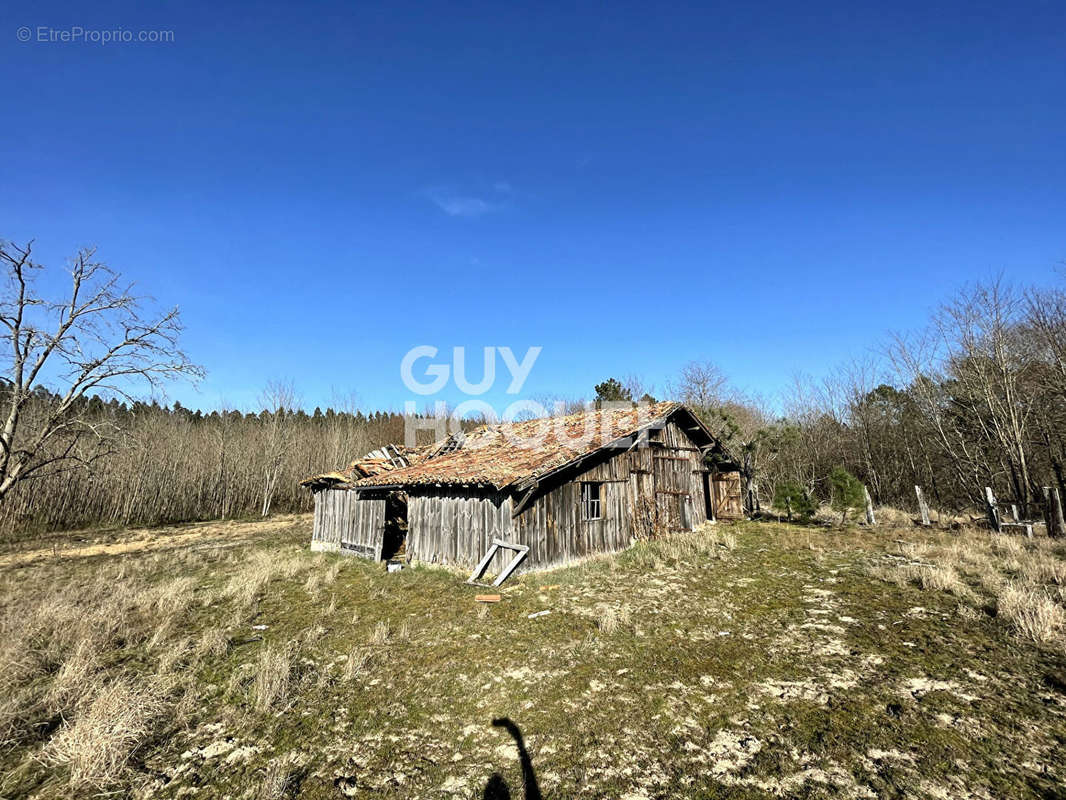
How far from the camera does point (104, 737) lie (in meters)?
5.77

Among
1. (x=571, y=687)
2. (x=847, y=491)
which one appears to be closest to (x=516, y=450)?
(x=571, y=687)

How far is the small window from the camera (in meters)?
15.6

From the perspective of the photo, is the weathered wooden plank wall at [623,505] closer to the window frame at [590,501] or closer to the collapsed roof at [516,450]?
the window frame at [590,501]

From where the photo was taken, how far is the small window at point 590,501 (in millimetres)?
15625

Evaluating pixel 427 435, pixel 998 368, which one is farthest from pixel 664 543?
pixel 427 435

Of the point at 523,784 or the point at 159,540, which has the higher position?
the point at 159,540

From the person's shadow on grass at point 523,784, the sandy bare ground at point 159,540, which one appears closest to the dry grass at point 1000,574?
the person's shadow on grass at point 523,784

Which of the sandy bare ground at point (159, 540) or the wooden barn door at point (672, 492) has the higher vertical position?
the wooden barn door at point (672, 492)

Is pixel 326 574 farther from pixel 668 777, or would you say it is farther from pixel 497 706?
pixel 668 777

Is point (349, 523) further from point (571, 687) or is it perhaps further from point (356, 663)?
point (571, 687)

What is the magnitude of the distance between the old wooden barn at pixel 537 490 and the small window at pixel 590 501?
2.0 inches

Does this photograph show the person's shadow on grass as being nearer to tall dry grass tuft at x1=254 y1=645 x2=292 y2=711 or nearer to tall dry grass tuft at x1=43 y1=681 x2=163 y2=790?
tall dry grass tuft at x1=254 y1=645 x2=292 y2=711

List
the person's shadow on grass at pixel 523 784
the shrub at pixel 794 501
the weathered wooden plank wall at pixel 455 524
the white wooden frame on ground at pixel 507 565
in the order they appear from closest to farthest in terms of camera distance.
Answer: the person's shadow on grass at pixel 523 784 → the white wooden frame on ground at pixel 507 565 → the weathered wooden plank wall at pixel 455 524 → the shrub at pixel 794 501

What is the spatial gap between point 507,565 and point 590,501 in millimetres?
3871
